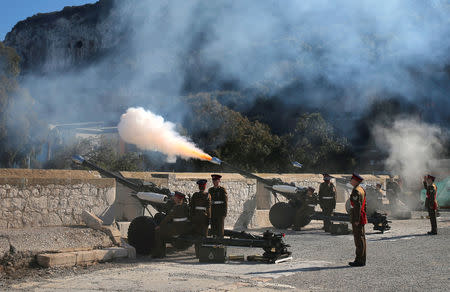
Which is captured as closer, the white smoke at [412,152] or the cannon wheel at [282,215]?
the cannon wheel at [282,215]

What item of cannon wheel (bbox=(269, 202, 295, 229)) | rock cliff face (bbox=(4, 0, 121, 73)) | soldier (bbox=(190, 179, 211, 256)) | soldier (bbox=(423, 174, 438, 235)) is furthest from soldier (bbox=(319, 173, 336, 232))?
rock cliff face (bbox=(4, 0, 121, 73))

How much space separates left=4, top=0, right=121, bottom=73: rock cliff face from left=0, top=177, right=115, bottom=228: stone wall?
123m

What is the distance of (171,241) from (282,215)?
6391 mm

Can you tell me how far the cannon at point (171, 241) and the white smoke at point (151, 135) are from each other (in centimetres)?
219

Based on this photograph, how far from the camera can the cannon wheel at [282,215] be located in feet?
50.8

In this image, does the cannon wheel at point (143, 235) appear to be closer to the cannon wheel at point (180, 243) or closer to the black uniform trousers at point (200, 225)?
the cannon wheel at point (180, 243)

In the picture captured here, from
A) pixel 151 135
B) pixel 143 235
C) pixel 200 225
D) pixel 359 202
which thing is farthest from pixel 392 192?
pixel 143 235

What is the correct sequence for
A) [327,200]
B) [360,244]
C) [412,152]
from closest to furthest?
[360,244] < [327,200] < [412,152]

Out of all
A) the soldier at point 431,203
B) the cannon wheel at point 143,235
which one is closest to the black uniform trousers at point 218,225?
the cannon wheel at point 143,235

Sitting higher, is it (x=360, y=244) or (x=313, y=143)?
(x=313, y=143)

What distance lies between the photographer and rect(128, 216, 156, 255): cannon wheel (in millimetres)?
9828

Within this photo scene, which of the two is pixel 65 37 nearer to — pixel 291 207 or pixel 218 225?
pixel 291 207

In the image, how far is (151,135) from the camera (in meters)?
13.1

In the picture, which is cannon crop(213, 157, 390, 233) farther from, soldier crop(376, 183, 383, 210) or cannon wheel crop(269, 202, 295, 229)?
soldier crop(376, 183, 383, 210)
